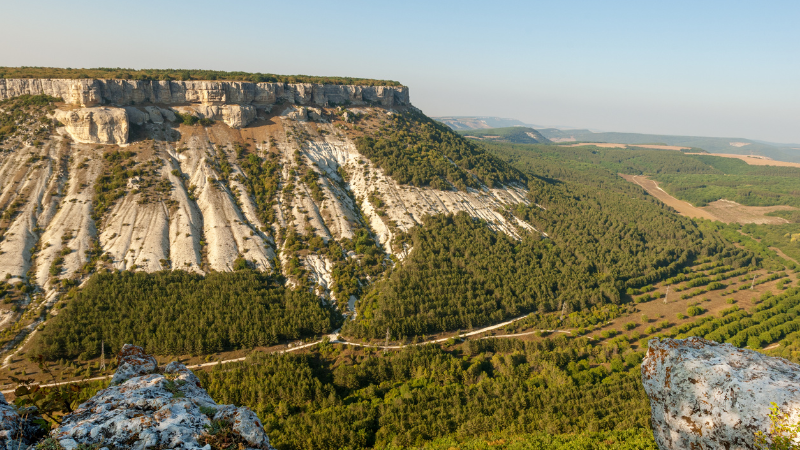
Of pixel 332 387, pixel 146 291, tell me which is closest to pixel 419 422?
pixel 332 387

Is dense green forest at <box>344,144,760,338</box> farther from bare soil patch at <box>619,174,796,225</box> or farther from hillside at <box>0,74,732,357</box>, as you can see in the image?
bare soil patch at <box>619,174,796,225</box>

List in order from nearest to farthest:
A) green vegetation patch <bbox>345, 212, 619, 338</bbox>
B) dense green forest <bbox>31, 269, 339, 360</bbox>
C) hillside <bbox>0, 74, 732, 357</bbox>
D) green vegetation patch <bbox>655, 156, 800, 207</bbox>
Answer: dense green forest <bbox>31, 269, 339, 360</bbox> < hillside <bbox>0, 74, 732, 357</bbox> < green vegetation patch <bbox>345, 212, 619, 338</bbox> < green vegetation patch <bbox>655, 156, 800, 207</bbox>

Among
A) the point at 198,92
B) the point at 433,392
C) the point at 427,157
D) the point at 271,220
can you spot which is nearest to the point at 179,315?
the point at 271,220

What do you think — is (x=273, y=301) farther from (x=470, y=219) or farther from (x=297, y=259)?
(x=470, y=219)

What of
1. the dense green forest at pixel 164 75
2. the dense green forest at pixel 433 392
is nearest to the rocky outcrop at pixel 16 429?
the dense green forest at pixel 433 392

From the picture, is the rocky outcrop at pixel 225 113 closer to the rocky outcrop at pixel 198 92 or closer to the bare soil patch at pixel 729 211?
the rocky outcrop at pixel 198 92

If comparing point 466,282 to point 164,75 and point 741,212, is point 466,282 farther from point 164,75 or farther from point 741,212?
point 741,212

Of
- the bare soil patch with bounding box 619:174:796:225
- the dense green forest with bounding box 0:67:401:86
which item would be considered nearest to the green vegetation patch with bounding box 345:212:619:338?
the dense green forest with bounding box 0:67:401:86

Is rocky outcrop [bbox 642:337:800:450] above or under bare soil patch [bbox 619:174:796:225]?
above
